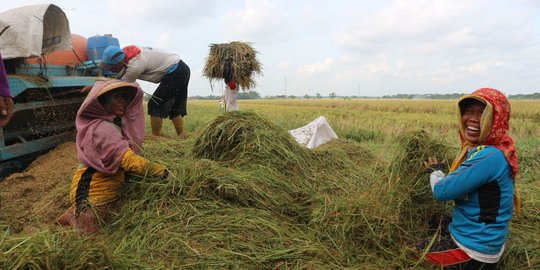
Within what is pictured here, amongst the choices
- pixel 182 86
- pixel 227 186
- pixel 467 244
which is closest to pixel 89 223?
pixel 227 186

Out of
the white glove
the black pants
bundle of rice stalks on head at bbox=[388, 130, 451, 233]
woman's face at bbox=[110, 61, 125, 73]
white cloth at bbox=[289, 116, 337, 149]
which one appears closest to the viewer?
the white glove

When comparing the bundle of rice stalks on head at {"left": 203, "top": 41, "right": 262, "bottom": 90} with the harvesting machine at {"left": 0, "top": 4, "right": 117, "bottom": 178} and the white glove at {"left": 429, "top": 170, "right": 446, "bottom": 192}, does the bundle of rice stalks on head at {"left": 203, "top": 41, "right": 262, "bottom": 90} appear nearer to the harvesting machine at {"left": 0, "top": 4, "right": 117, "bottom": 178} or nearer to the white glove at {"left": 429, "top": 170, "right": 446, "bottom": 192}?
the harvesting machine at {"left": 0, "top": 4, "right": 117, "bottom": 178}

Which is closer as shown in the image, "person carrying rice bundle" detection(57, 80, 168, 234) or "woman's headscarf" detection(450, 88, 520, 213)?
"woman's headscarf" detection(450, 88, 520, 213)

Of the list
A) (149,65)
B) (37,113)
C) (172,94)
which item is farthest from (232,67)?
(37,113)

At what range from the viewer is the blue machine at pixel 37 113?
4.21 meters

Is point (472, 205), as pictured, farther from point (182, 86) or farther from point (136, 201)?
point (182, 86)

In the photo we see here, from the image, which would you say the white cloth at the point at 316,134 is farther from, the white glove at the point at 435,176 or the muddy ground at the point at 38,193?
the white glove at the point at 435,176

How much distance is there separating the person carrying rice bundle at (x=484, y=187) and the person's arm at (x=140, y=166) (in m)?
1.95

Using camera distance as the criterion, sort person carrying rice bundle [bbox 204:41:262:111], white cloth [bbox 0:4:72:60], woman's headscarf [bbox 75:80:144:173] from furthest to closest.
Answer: person carrying rice bundle [bbox 204:41:262:111]
white cloth [bbox 0:4:72:60]
woman's headscarf [bbox 75:80:144:173]

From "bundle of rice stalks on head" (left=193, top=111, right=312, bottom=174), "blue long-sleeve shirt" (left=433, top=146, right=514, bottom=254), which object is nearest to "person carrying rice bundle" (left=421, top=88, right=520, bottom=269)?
"blue long-sleeve shirt" (left=433, top=146, right=514, bottom=254)

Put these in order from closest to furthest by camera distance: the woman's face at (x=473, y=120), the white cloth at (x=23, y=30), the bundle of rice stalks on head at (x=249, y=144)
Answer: the woman's face at (x=473, y=120), the bundle of rice stalks on head at (x=249, y=144), the white cloth at (x=23, y=30)

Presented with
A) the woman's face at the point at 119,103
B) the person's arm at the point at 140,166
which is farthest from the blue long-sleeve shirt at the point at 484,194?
the woman's face at the point at 119,103

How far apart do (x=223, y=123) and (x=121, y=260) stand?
2.08 metres

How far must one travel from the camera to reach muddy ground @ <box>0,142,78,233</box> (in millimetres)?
3012
